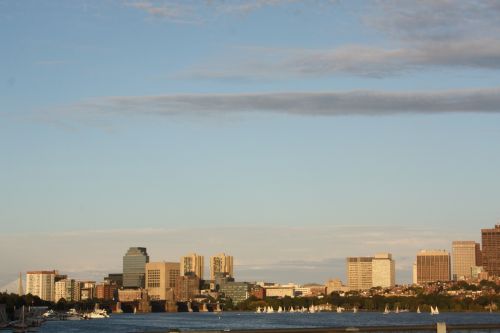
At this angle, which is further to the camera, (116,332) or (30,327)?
(30,327)

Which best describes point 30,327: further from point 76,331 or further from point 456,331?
point 456,331

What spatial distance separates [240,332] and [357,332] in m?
11.2

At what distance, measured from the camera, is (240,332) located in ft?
324

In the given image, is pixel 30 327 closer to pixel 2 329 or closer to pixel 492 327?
pixel 2 329

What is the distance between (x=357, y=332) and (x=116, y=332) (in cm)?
6785

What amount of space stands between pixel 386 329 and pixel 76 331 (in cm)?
8176

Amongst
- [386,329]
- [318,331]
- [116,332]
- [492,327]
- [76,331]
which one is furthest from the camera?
[76,331]

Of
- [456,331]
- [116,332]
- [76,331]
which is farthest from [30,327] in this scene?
[456,331]

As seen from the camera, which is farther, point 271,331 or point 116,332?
point 116,332

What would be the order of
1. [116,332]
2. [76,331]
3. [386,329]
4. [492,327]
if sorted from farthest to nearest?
[76,331]
[116,332]
[492,327]
[386,329]

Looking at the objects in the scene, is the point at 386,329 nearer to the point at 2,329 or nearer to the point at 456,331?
the point at 456,331

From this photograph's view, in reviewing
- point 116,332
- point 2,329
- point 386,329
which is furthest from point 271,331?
point 2,329

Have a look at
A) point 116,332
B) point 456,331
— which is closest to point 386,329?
point 456,331

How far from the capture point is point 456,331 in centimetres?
11894
